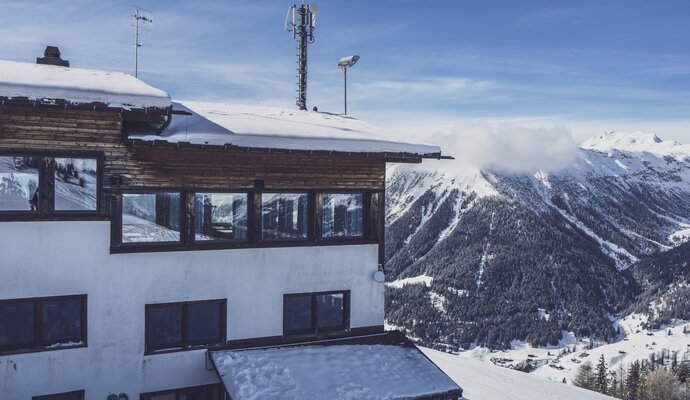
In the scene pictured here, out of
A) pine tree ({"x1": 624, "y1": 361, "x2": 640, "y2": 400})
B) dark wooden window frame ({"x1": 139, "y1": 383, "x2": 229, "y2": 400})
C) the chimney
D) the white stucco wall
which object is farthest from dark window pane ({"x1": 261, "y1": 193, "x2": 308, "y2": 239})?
pine tree ({"x1": 624, "y1": 361, "x2": 640, "y2": 400})

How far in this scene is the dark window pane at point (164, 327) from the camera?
529 inches

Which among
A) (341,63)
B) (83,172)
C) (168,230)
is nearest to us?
(83,172)

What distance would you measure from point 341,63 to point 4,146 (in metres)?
11.7

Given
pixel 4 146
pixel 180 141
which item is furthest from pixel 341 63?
pixel 4 146

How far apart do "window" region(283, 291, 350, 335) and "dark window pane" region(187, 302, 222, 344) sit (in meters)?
1.91

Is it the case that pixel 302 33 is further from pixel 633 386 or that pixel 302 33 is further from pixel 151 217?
pixel 633 386

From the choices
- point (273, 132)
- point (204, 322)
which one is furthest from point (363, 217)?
point (204, 322)

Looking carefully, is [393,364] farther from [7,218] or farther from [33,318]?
[7,218]

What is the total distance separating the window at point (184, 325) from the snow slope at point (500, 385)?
1184 centimetres

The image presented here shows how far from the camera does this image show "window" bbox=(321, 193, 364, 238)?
15.5m

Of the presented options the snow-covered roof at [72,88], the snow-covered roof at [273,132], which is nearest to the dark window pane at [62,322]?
the snow-covered roof at [273,132]

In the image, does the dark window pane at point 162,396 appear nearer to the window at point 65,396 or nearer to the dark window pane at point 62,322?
the window at point 65,396

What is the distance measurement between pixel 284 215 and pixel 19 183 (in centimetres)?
642

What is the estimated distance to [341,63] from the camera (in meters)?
19.8
